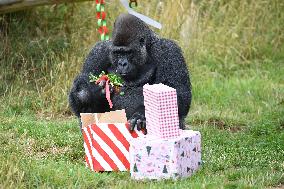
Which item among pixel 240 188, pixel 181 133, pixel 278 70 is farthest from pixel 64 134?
pixel 278 70

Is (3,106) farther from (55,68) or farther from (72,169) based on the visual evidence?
(72,169)

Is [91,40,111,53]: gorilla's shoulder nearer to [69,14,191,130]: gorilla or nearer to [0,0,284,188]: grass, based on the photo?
[69,14,191,130]: gorilla

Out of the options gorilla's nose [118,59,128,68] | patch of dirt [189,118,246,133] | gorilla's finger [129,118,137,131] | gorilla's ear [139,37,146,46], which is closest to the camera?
gorilla's finger [129,118,137,131]

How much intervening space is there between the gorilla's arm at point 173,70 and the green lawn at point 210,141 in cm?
49

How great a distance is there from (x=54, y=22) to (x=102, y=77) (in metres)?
3.43

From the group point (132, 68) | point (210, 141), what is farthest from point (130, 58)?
point (210, 141)

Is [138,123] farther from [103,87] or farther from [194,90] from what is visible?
[194,90]

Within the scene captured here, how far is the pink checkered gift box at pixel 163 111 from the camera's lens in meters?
5.19

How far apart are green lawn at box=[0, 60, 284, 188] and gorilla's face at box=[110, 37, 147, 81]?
743mm

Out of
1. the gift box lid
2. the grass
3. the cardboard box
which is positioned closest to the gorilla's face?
the gift box lid

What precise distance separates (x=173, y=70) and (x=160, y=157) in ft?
2.72

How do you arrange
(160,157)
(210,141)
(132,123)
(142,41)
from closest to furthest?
(160,157), (132,123), (142,41), (210,141)

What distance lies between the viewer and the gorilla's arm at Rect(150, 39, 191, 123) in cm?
578

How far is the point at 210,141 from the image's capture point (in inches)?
263
